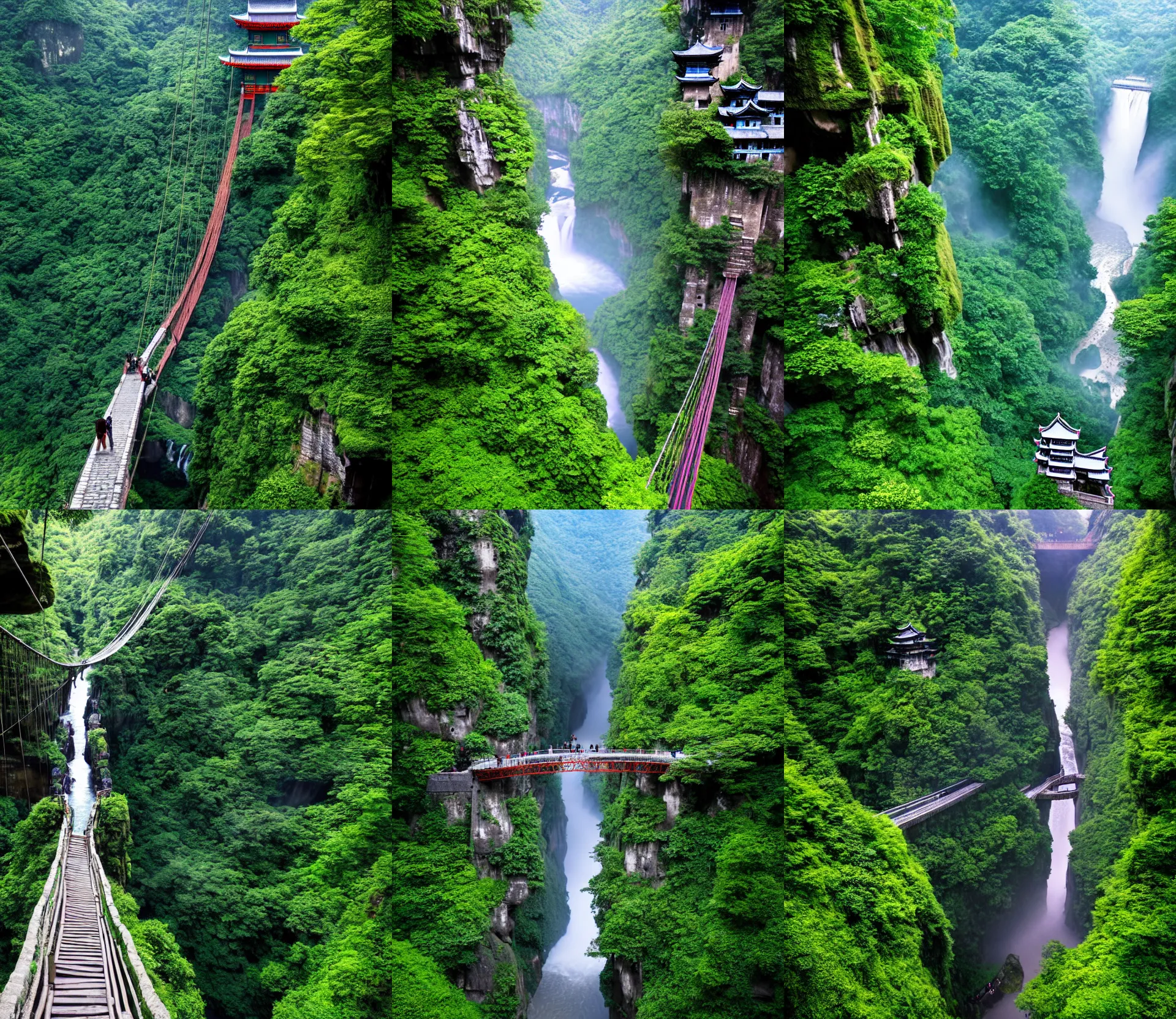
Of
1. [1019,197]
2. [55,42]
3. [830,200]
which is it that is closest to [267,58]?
[55,42]

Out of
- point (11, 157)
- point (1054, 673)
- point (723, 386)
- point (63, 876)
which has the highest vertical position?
point (11, 157)

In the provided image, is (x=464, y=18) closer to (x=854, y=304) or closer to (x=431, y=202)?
(x=431, y=202)

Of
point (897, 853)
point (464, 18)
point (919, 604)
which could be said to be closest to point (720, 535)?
point (919, 604)

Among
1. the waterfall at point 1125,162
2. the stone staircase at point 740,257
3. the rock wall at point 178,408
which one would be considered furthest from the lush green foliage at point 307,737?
the waterfall at point 1125,162

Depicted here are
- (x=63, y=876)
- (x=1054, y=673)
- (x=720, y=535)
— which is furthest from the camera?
(x=1054, y=673)

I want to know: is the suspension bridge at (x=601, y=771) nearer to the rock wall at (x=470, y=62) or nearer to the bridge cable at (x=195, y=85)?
the rock wall at (x=470, y=62)

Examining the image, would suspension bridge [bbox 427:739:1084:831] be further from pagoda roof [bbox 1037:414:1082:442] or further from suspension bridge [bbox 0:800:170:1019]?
pagoda roof [bbox 1037:414:1082:442]
